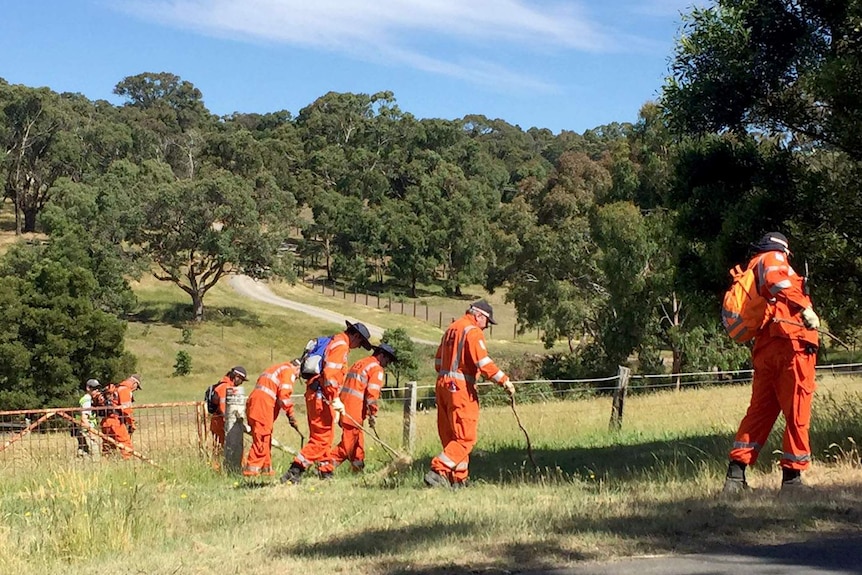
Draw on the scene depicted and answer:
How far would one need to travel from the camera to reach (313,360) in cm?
1016

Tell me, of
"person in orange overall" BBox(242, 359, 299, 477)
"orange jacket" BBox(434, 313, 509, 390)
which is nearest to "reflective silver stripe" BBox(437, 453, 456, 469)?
"orange jacket" BBox(434, 313, 509, 390)

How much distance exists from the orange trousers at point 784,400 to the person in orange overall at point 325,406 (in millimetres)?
4363

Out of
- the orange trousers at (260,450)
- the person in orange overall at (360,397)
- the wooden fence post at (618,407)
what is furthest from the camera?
the wooden fence post at (618,407)

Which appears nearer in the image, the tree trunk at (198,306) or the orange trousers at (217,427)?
the orange trousers at (217,427)

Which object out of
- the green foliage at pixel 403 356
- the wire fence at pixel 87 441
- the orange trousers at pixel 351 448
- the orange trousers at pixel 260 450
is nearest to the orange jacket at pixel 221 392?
the wire fence at pixel 87 441

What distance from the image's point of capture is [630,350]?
37594mm

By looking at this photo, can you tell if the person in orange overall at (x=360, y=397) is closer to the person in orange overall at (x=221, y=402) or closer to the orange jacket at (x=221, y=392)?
the person in orange overall at (x=221, y=402)

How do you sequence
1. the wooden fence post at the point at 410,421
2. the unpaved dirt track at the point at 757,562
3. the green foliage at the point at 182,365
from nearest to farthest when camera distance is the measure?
the unpaved dirt track at the point at 757,562, the wooden fence post at the point at 410,421, the green foliage at the point at 182,365

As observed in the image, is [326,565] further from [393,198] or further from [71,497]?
[393,198]

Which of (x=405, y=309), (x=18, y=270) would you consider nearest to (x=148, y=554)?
(x=18, y=270)

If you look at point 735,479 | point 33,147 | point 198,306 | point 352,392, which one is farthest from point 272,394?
point 33,147

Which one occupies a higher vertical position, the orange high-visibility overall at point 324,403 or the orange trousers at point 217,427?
the orange high-visibility overall at point 324,403

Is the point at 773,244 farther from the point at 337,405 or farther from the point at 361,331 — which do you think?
the point at 361,331

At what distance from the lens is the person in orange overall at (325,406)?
9.79 m
